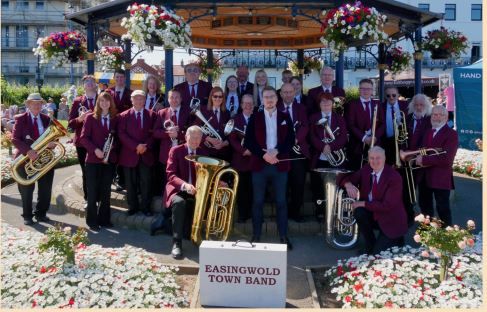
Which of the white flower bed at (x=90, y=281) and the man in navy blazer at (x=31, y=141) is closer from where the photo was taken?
the white flower bed at (x=90, y=281)

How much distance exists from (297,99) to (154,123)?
95.2 inches

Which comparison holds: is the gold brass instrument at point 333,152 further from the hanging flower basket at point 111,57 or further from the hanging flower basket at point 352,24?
the hanging flower basket at point 111,57

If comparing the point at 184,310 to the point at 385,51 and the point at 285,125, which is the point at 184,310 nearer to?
the point at 285,125

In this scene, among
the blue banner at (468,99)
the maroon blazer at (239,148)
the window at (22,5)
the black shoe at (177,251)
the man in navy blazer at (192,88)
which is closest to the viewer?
the black shoe at (177,251)

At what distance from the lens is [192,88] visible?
8242 millimetres

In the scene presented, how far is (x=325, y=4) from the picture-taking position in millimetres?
8117

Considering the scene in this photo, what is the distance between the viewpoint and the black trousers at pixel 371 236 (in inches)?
236

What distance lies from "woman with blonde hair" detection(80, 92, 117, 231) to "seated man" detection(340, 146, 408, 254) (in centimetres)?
376

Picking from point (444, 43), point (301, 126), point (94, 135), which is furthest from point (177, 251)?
point (444, 43)

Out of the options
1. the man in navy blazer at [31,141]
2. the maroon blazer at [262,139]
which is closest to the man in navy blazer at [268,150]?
the maroon blazer at [262,139]

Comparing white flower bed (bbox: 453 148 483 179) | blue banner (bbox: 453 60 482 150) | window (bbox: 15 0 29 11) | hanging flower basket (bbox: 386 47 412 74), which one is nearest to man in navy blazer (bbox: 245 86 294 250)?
hanging flower basket (bbox: 386 47 412 74)

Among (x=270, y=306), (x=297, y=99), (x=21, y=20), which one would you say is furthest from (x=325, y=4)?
(x=21, y=20)

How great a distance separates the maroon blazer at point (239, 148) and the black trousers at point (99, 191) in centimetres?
200

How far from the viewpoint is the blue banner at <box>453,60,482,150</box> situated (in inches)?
563
